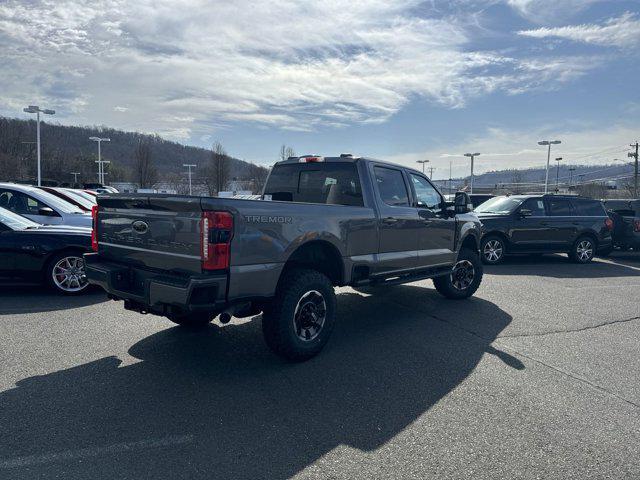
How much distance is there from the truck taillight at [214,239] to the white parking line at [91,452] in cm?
124

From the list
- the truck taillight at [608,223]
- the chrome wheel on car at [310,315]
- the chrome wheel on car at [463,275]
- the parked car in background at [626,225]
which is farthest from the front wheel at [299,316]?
the parked car in background at [626,225]

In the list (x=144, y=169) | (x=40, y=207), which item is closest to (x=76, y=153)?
(x=144, y=169)

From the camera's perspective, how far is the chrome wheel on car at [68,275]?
6.82 meters

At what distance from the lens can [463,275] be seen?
7.21 metres

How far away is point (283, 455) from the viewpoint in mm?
2824

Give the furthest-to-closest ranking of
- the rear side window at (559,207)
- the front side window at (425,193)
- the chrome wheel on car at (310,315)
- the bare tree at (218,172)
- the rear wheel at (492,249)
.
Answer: the bare tree at (218,172), the rear side window at (559,207), the rear wheel at (492,249), the front side window at (425,193), the chrome wheel on car at (310,315)

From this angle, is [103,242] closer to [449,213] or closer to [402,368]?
[402,368]

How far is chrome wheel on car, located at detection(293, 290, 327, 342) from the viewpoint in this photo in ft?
14.3

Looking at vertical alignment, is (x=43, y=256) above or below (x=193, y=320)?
above

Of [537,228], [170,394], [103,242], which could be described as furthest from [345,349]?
[537,228]

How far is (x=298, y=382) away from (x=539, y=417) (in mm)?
1889

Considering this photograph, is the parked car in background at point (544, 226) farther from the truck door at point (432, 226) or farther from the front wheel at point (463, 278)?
the truck door at point (432, 226)

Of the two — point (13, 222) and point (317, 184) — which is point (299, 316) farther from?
point (13, 222)

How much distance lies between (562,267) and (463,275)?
5.28 metres
